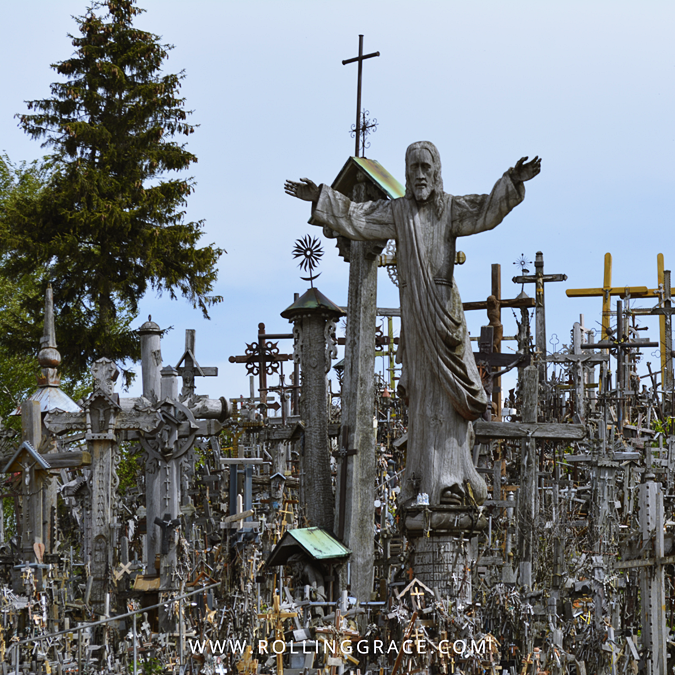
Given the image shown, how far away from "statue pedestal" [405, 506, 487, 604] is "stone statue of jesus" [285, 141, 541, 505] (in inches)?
5.7

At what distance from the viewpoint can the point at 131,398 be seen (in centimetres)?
1259

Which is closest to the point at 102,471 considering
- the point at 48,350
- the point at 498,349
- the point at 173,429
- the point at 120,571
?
the point at 173,429

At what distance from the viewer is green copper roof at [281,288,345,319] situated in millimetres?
12172

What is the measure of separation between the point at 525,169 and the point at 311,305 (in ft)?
10.5

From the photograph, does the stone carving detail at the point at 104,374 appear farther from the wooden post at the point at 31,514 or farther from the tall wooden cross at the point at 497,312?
the tall wooden cross at the point at 497,312

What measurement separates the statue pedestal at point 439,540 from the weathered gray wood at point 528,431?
195 cm

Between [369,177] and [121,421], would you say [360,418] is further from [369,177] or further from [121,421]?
[121,421]

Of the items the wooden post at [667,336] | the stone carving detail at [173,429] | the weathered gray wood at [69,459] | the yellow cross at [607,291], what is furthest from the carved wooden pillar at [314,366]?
the yellow cross at [607,291]

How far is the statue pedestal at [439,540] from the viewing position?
377 inches

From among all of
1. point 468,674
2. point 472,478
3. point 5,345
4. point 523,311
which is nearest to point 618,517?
point 523,311

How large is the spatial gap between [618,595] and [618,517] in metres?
4.89

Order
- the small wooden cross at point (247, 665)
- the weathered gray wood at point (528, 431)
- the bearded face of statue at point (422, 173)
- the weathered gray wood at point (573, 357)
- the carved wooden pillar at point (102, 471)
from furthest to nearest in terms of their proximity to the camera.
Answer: the weathered gray wood at point (573, 357) → the weathered gray wood at point (528, 431) → the carved wooden pillar at point (102, 471) → the bearded face of statue at point (422, 173) → the small wooden cross at point (247, 665)

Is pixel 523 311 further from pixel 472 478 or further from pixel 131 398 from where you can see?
pixel 472 478

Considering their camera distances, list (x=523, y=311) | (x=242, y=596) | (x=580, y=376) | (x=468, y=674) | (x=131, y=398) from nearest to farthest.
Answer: (x=468, y=674) < (x=242, y=596) < (x=131, y=398) < (x=523, y=311) < (x=580, y=376)
